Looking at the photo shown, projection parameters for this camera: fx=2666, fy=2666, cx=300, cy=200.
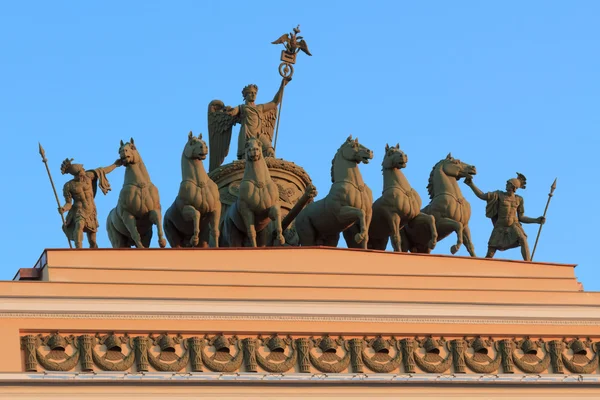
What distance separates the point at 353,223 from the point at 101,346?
17.3ft

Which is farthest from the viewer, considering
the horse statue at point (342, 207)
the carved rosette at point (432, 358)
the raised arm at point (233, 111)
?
the raised arm at point (233, 111)

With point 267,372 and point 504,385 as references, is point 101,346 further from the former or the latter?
point 504,385

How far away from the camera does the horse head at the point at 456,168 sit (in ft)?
143

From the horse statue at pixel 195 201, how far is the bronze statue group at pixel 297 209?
0.05 ft

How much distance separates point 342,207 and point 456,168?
2.50 meters

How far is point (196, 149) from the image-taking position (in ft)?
137

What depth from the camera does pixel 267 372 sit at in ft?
131

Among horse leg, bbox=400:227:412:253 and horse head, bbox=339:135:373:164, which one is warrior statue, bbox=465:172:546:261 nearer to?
horse leg, bbox=400:227:412:253

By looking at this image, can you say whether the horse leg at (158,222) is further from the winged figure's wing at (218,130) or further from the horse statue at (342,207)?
the winged figure's wing at (218,130)

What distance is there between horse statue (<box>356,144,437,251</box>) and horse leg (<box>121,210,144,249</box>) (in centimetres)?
408

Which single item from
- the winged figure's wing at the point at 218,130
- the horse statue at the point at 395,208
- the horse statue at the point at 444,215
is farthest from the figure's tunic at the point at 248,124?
the horse statue at the point at 444,215

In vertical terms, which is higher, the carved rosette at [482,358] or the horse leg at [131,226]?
the horse leg at [131,226]

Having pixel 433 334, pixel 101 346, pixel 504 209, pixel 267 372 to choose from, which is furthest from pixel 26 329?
pixel 504 209

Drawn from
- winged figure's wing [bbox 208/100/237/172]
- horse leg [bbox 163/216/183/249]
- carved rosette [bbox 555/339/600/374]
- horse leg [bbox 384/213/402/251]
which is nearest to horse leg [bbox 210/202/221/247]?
horse leg [bbox 163/216/183/249]
